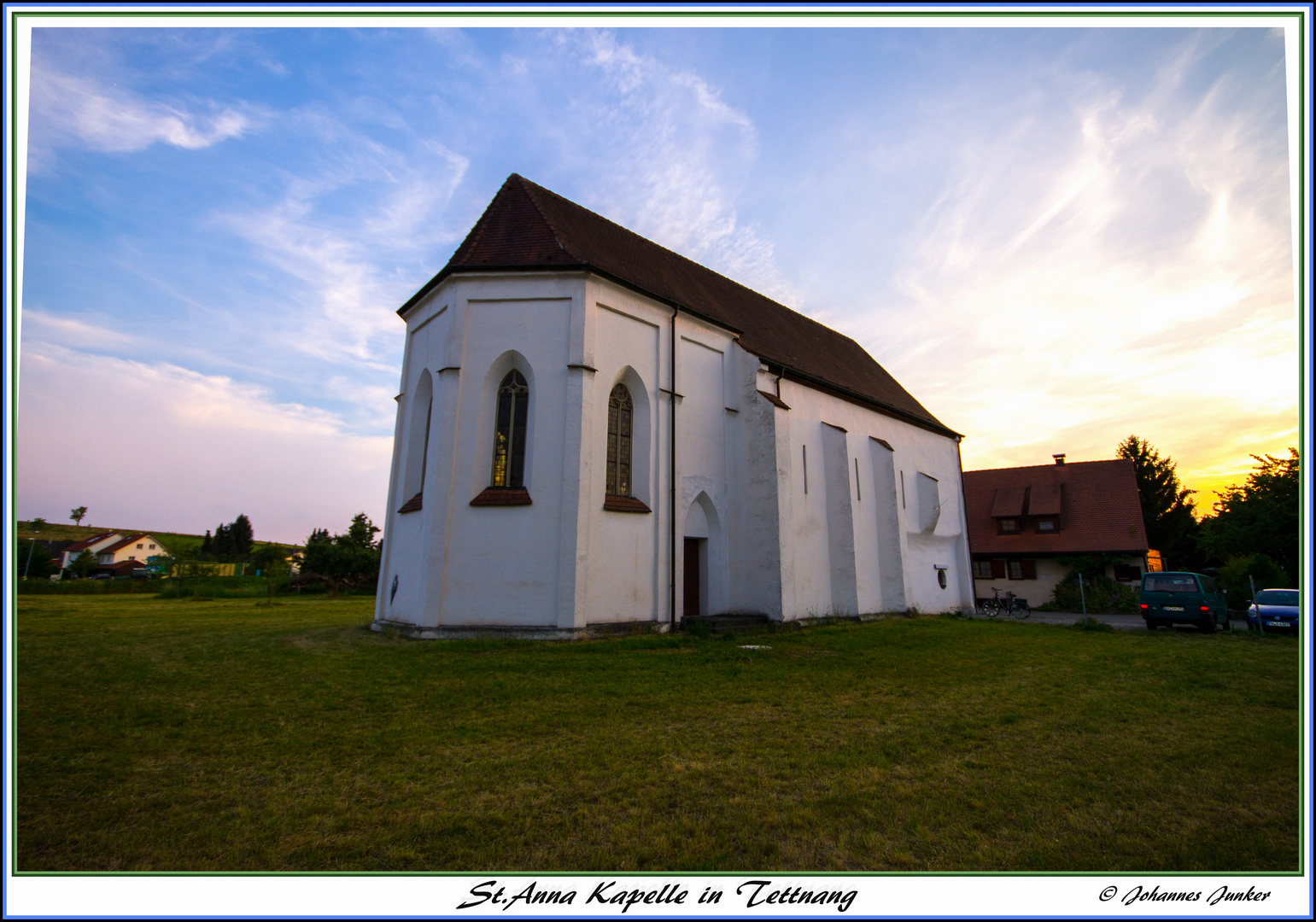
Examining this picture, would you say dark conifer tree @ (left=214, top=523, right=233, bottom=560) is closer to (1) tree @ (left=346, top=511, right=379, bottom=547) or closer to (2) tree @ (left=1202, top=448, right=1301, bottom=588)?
(1) tree @ (left=346, top=511, right=379, bottom=547)

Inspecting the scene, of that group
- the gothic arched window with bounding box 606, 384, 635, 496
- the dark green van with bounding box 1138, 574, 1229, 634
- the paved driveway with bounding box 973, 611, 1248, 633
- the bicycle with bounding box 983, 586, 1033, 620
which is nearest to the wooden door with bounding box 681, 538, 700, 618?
the gothic arched window with bounding box 606, 384, 635, 496

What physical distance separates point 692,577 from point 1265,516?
80.4 ft

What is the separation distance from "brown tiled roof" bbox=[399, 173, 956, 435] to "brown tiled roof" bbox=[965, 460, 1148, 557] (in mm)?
8824

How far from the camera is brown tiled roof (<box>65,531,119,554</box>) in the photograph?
6577 cm

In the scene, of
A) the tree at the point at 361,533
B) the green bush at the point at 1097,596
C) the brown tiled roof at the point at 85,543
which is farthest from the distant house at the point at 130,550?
the green bush at the point at 1097,596

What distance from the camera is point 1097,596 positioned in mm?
25312

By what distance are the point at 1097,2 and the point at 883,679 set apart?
7.39 meters

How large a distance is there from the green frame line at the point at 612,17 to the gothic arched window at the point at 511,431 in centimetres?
879

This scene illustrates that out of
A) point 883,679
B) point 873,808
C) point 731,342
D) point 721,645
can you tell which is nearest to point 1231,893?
point 873,808

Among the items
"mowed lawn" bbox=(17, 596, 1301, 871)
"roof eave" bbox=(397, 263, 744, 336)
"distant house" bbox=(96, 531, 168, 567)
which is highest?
"roof eave" bbox=(397, 263, 744, 336)

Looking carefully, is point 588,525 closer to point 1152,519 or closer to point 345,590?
point 345,590

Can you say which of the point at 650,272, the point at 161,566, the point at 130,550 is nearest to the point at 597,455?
the point at 650,272

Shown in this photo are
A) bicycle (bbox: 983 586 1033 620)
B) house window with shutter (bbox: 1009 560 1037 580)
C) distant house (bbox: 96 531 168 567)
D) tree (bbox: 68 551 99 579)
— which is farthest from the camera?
distant house (bbox: 96 531 168 567)

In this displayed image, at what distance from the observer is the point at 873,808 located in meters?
3.49
